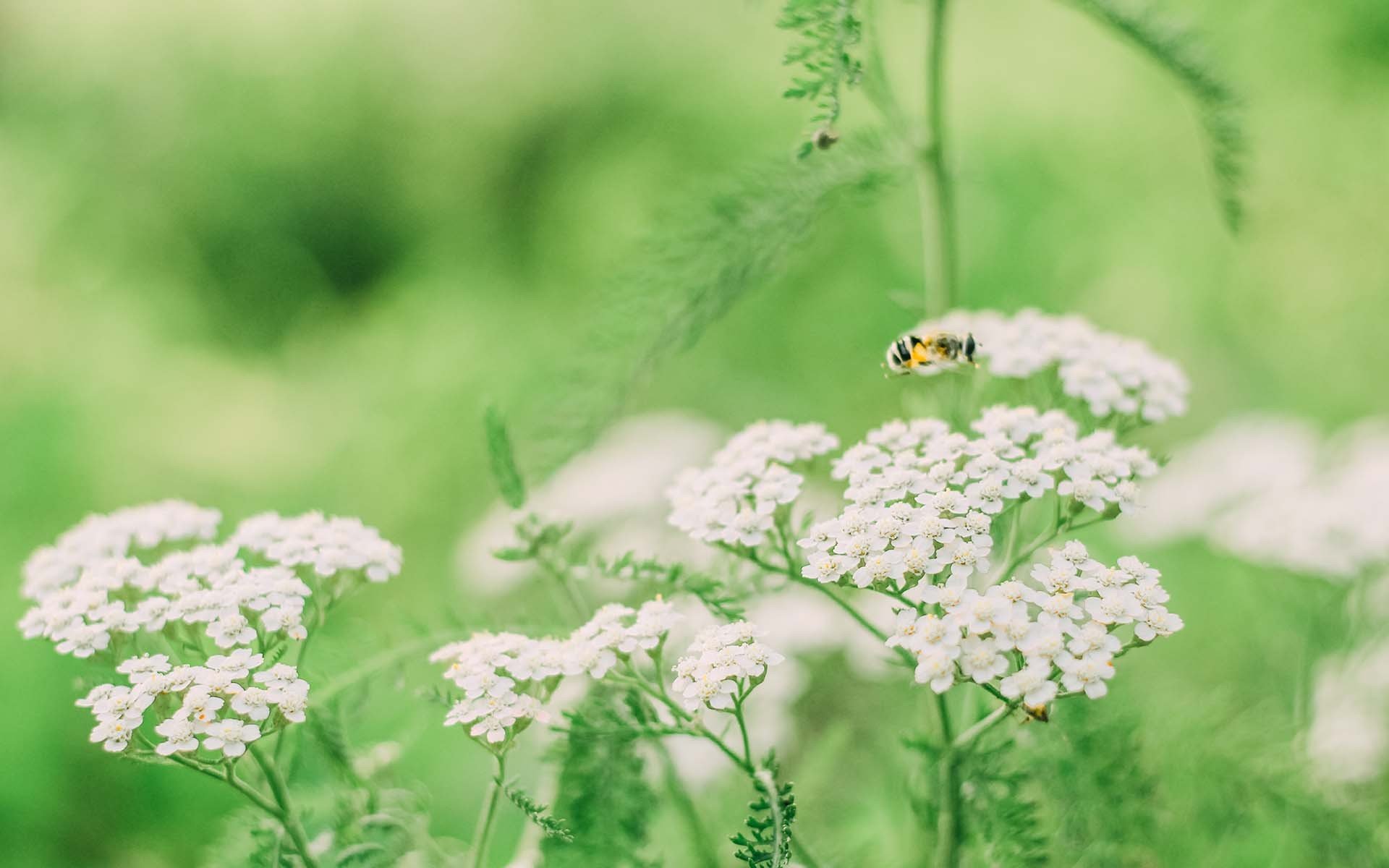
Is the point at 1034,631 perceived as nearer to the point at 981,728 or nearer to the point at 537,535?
the point at 981,728

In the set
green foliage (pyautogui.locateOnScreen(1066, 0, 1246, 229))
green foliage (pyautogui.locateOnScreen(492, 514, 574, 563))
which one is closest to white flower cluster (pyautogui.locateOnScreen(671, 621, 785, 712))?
green foliage (pyautogui.locateOnScreen(492, 514, 574, 563))

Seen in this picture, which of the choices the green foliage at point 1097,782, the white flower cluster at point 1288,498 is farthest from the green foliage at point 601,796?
the white flower cluster at point 1288,498

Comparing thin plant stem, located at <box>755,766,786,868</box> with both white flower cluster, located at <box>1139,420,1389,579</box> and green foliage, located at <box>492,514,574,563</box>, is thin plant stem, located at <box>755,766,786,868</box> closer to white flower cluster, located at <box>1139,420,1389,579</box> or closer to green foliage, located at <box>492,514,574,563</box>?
green foliage, located at <box>492,514,574,563</box>

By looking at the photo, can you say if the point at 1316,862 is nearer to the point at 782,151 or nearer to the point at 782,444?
the point at 782,444

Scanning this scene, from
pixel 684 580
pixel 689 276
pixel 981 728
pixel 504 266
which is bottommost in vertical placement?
pixel 981 728

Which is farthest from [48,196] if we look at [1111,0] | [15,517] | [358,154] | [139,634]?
[1111,0]

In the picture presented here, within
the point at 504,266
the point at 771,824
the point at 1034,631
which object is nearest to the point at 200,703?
the point at 771,824

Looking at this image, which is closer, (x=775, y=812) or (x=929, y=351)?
(x=775, y=812)

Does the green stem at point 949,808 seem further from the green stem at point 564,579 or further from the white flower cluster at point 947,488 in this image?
the green stem at point 564,579
